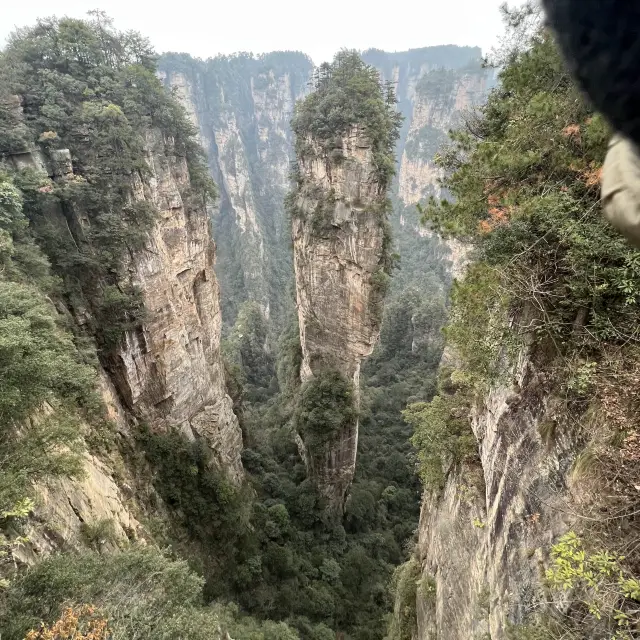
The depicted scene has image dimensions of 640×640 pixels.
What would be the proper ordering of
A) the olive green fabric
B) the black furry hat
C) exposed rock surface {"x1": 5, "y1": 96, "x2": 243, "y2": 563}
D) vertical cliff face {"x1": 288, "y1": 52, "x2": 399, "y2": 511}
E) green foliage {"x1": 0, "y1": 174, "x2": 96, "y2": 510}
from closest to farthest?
the black furry hat, the olive green fabric, green foliage {"x1": 0, "y1": 174, "x2": 96, "y2": 510}, exposed rock surface {"x1": 5, "y1": 96, "x2": 243, "y2": 563}, vertical cliff face {"x1": 288, "y1": 52, "x2": 399, "y2": 511}

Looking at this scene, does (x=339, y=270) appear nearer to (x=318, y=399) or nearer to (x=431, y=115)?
(x=318, y=399)

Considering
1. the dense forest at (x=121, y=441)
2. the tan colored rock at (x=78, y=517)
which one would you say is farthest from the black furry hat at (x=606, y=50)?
the tan colored rock at (x=78, y=517)

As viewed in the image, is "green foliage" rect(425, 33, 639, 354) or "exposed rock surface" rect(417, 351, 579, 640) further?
"exposed rock surface" rect(417, 351, 579, 640)

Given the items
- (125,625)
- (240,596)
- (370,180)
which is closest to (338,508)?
(240,596)

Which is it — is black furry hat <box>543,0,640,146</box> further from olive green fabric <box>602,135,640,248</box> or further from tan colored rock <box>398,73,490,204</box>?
tan colored rock <box>398,73,490,204</box>

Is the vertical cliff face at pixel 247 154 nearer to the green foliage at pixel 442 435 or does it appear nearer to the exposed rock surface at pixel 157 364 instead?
the exposed rock surface at pixel 157 364

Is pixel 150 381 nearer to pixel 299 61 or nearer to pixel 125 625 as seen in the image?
pixel 125 625

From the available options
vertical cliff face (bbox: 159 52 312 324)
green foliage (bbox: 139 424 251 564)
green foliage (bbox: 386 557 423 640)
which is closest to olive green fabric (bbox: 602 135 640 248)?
green foliage (bbox: 386 557 423 640)
